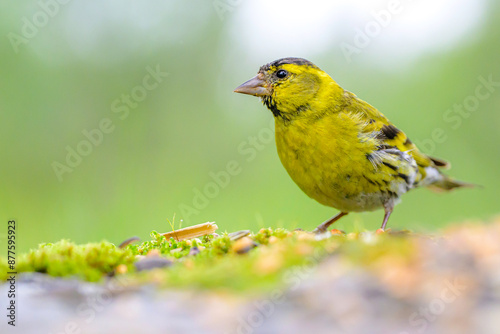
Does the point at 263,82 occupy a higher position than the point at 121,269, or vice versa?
the point at 263,82

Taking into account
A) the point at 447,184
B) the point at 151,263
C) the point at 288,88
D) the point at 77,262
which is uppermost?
the point at 288,88

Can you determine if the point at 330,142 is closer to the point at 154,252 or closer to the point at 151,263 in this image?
the point at 154,252

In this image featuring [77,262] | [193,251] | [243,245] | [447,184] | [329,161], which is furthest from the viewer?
[447,184]

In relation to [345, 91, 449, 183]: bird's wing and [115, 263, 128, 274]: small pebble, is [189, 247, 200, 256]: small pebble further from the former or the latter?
[345, 91, 449, 183]: bird's wing

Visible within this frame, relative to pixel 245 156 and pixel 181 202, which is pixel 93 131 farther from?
pixel 245 156

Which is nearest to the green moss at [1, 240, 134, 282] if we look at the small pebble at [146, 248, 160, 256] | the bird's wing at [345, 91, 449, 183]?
the small pebble at [146, 248, 160, 256]

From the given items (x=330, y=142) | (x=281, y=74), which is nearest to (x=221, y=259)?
(x=330, y=142)

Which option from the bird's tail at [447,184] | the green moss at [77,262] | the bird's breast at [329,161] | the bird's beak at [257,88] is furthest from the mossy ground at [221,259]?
the bird's tail at [447,184]
